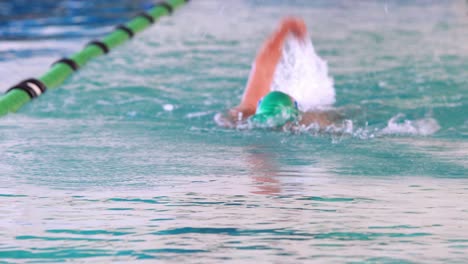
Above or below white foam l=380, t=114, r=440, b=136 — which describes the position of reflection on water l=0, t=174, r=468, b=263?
below

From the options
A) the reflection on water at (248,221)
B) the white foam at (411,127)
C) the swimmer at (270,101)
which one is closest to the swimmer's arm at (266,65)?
the swimmer at (270,101)

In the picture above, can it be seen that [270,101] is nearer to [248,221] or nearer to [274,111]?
[274,111]

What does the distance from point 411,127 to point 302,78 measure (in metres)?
1.05

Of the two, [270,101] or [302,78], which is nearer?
[270,101]

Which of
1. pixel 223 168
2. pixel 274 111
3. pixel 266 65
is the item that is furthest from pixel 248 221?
pixel 266 65

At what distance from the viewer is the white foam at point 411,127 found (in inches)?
162

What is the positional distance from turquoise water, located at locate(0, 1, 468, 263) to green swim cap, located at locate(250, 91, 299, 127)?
69 millimetres

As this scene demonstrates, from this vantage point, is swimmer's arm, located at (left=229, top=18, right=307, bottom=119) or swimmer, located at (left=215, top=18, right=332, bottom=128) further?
swimmer's arm, located at (left=229, top=18, right=307, bottom=119)

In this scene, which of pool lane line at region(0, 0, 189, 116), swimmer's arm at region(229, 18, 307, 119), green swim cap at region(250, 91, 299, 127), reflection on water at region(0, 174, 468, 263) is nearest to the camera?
reflection on water at region(0, 174, 468, 263)

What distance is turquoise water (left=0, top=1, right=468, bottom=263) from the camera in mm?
2461

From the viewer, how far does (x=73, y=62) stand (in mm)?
6074

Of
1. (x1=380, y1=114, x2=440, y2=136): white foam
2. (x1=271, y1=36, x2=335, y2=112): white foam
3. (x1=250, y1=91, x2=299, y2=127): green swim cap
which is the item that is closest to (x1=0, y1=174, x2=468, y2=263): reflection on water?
(x1=250, y1=91, x2=299, y2=127): green swim cap

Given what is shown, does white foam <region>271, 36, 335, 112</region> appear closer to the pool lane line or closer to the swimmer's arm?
the swimmer's arm

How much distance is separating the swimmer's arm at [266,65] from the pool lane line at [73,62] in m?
1.12
